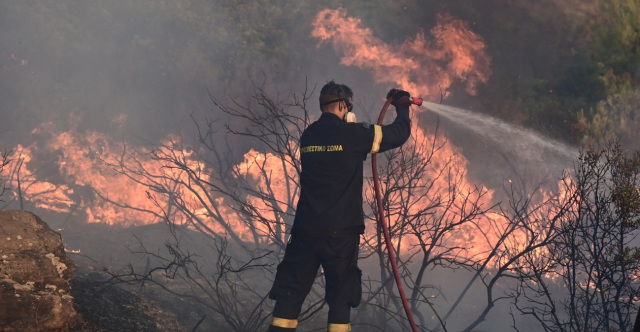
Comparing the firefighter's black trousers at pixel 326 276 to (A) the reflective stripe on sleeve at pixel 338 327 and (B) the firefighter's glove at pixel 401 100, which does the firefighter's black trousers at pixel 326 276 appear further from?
(B) the firefighter's glove at pixel 401 100

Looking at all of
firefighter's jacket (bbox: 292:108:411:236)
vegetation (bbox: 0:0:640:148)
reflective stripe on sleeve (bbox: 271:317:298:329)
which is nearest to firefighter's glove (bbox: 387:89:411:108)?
firefighter's jacket (bbox: 292:108:411:236)

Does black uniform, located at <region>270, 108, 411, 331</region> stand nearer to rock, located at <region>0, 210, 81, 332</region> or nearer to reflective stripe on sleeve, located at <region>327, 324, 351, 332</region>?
reflective stripe on sleeve, located at <region>327, 324, 351, 332</region>

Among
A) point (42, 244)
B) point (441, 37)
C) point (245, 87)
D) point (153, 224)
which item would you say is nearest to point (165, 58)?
point (245, 87)

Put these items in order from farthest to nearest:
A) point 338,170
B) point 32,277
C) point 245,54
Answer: point 245,54
point 338,170
point 32,277

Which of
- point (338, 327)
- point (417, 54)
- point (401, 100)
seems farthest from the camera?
point (417, 54)

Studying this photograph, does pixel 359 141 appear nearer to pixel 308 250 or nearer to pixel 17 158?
pixel 308 250

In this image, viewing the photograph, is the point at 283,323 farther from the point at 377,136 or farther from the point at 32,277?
the point at 32,277

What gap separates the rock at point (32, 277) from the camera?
3482 millimetres

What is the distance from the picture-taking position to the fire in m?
10.6

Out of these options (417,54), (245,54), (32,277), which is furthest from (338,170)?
(245,54)

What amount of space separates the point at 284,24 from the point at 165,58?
3623mm

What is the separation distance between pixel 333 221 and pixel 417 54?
324 inches

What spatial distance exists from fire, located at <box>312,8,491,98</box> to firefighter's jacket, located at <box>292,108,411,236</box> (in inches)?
278

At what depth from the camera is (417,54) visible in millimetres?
11328
